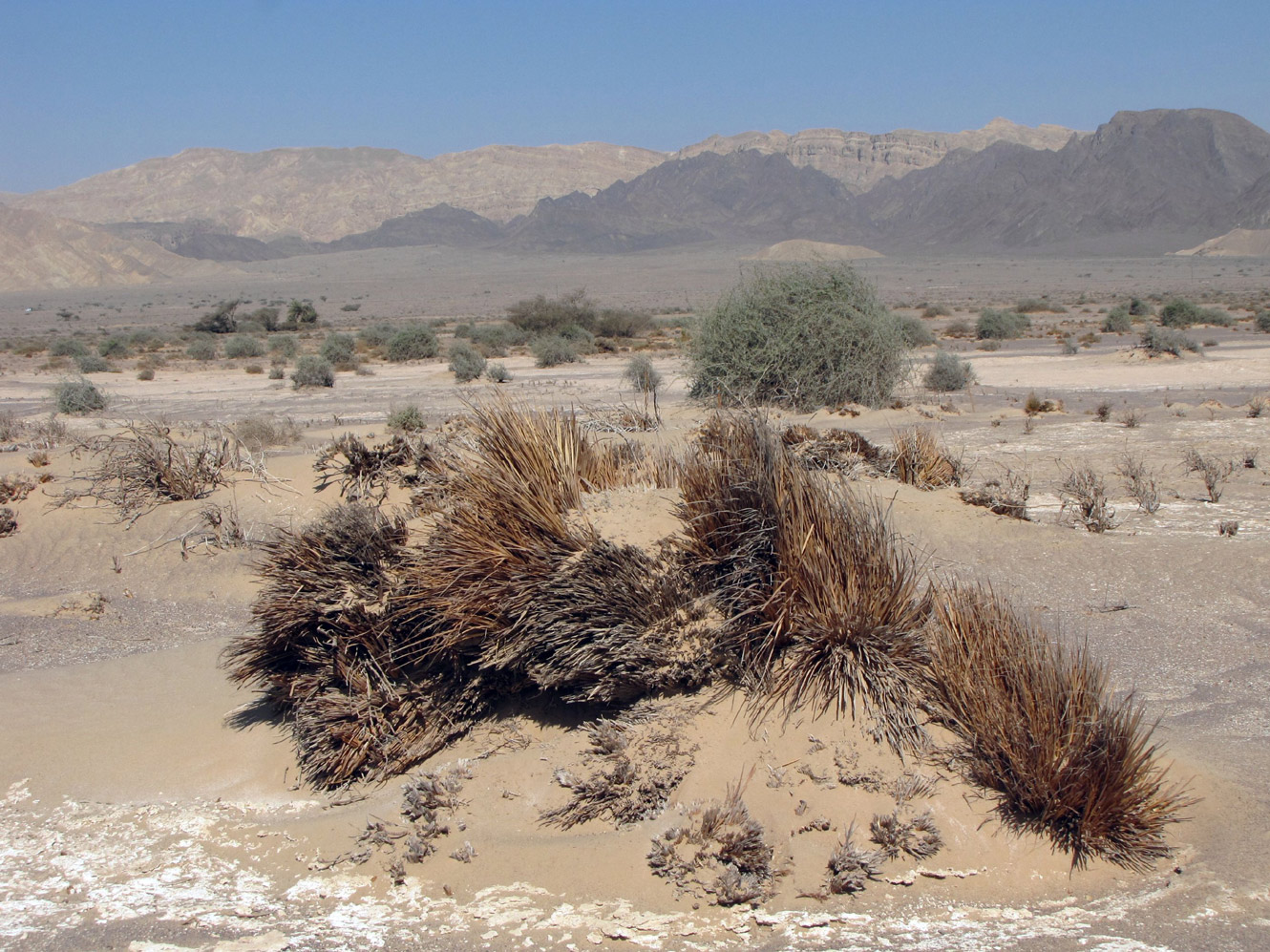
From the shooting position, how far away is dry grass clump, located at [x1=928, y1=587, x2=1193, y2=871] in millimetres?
3766

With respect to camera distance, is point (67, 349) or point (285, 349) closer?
point (285, 349)

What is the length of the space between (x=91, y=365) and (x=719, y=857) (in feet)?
96.6

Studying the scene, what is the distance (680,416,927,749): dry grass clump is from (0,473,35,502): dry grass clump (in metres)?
6.85

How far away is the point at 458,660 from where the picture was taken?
4.71 meters

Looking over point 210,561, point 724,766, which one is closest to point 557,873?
point 724,766

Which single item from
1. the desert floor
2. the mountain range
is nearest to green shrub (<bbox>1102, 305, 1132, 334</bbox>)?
the desert floor

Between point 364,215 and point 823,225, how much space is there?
283 ft

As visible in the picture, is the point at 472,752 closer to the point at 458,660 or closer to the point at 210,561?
the point at 458,660

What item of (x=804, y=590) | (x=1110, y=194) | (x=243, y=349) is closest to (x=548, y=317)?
(x=243, y=349)

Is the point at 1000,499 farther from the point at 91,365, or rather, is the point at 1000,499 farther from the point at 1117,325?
the point at 1117,325

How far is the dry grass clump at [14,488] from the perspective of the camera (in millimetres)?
8836

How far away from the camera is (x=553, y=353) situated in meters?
27.7

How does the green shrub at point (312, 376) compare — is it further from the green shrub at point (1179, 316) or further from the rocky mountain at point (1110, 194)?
the rocky mountain at point (1110, 194)

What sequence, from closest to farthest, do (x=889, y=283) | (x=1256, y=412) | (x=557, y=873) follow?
(x=557, y=873) → (x=1256, y=412) → (x=889, y=283)
